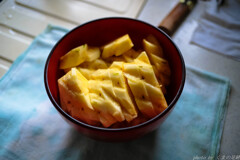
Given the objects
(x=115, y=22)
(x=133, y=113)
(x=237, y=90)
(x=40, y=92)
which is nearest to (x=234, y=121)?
(x=237, y=90)

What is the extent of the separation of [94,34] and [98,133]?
0.32 metres

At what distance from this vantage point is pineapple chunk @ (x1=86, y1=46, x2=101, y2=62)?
638 millimetres

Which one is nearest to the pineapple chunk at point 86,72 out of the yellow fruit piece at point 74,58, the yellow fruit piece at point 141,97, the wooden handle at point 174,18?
the yellow fruit piece at point 74,58

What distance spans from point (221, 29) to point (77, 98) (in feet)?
2.07

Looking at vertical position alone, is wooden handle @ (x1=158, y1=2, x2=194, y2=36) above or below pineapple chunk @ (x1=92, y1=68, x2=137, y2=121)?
above

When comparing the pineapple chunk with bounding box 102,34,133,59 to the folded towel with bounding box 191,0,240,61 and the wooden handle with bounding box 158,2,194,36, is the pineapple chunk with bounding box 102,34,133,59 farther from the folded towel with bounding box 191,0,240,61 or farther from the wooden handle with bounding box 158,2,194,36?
the folded towel with bounding box 191,0,240,61

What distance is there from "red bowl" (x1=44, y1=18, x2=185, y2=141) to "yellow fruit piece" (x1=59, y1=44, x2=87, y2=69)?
20 millimetres

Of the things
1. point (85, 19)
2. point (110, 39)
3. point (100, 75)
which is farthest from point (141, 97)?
point (85, 19)

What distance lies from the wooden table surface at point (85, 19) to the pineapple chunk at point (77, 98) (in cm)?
36

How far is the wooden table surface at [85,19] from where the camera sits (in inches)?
31.5

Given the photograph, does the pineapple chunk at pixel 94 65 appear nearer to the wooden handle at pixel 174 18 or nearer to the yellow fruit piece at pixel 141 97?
the yellow fruit piece at pixel 141 97

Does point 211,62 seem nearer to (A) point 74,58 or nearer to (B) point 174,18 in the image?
(B) point 174,18

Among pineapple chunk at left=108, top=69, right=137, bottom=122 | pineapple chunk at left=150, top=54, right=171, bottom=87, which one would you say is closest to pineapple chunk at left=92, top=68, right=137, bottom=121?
pineapple chunk at left=108, top=69, right=137, bottom=122

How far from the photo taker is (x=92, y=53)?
65cm
